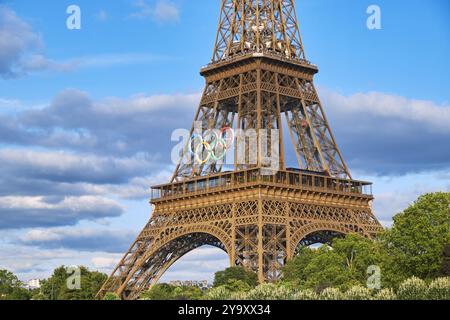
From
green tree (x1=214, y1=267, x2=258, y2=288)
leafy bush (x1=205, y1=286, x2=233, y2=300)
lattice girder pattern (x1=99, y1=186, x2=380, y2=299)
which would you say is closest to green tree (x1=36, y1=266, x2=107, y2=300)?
lattice girder pattern (x1=99, y1=186, x2=380, y2=299)

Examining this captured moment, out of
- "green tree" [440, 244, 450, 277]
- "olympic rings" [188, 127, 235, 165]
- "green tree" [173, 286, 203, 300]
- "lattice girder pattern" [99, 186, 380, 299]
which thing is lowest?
"green tree" [173, 286, 203, 300]

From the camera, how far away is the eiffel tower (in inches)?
3187

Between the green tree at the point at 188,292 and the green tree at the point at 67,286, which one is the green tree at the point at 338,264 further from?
the green tree at the point at 67,286

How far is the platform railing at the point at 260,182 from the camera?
265 ft

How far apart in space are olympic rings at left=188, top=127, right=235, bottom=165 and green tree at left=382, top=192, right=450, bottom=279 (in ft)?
71.5

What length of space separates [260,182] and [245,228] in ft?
14.4

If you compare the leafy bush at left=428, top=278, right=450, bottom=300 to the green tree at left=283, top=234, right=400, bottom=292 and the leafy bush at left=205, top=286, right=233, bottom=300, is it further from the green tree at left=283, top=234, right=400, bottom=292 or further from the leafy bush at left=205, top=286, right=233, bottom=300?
the leafy bush at left=205, top=286, right=233, bottom=300

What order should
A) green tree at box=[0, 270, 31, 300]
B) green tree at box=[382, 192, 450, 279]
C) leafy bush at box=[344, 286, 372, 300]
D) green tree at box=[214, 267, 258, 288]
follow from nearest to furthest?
1. leafy bush at box=[344, 286, 372, 300]
2. green tree at box=[382, 192, 450, 279]
3. green tree at box=[214, 267, 258, 288]
4. green tree at box=[0, 270, 31, 300]

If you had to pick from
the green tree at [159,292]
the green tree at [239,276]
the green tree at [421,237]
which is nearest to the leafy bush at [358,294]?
the green tree at [421,237]

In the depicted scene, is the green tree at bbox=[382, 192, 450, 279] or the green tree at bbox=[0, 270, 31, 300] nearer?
the green tree at bbox=[382, 192, 450, 279]

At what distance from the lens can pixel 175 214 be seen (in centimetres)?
8762

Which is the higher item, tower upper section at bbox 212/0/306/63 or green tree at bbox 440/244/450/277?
tower upper section at bbox 212/0/306/63
